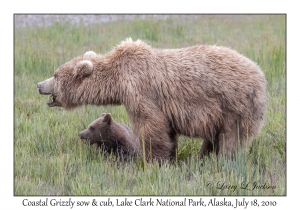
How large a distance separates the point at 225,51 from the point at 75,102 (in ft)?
7.10

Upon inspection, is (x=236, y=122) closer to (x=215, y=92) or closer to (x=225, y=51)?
(x=215, y=92)

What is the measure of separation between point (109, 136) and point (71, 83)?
107cm

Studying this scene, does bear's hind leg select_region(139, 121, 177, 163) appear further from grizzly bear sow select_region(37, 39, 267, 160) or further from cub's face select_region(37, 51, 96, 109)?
cub's face select_region(37, 51, 96, 109)

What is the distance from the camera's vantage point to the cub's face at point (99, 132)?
7164mm

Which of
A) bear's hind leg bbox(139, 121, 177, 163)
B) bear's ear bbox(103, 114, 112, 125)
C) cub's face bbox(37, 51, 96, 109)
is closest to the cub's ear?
cub's face bbox(37, 51, 96, 109)

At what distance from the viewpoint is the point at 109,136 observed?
23.8 ft

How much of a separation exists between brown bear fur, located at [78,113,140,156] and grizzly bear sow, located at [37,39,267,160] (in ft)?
3.00

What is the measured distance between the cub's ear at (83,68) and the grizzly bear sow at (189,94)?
0.04 feet

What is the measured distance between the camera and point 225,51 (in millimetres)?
6418

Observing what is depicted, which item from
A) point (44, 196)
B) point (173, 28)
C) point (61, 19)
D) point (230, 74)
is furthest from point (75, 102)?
point (61, 19)

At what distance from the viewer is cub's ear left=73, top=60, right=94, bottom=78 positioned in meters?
6.46

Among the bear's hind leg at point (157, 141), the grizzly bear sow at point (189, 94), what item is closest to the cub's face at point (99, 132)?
the grizzly bear sow at point (189, 94)

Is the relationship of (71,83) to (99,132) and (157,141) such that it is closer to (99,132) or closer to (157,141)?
(99,132)

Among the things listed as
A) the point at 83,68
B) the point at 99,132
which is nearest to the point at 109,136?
the point at 99,132
